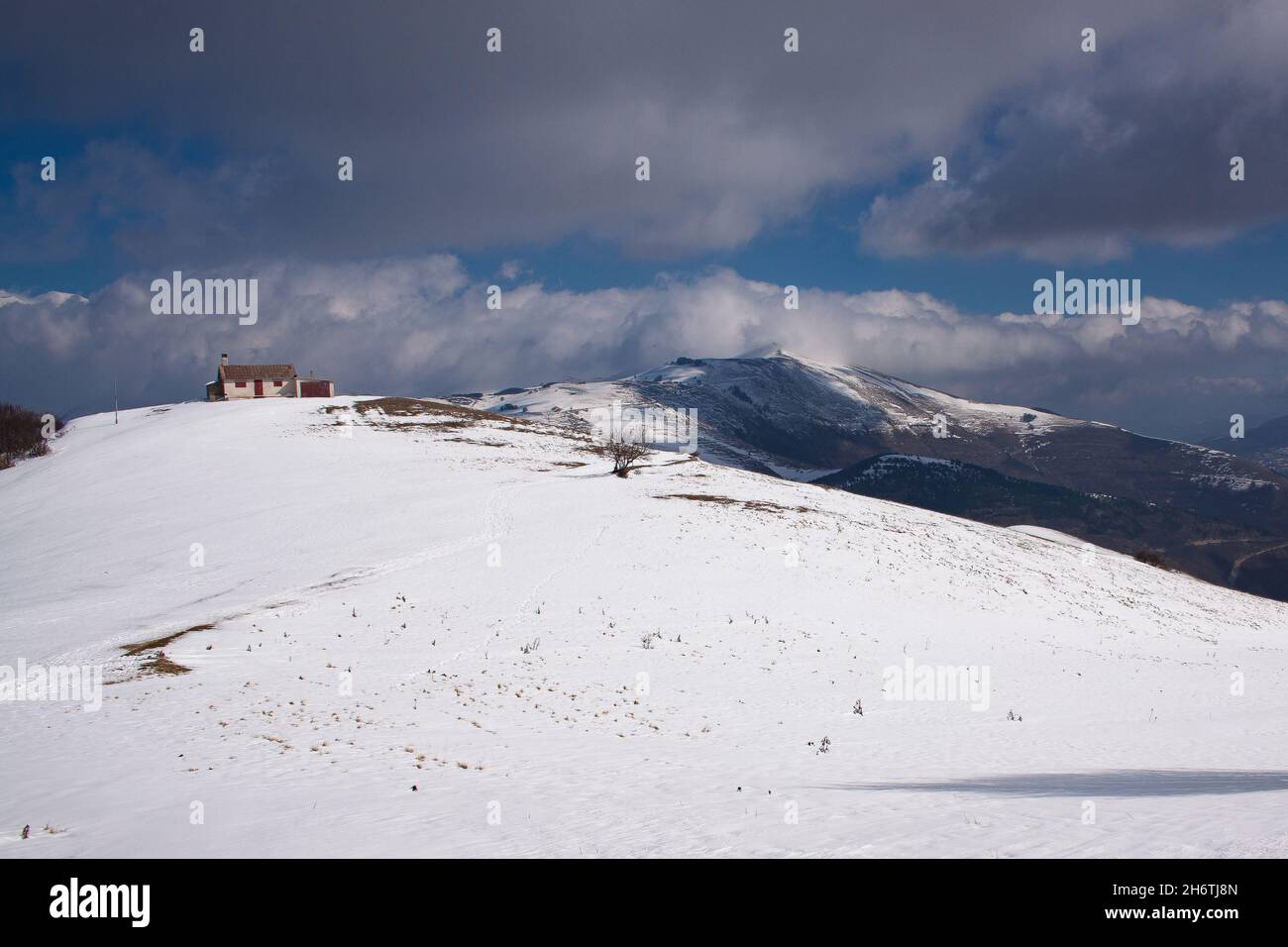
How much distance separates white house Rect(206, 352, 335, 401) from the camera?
108062mm

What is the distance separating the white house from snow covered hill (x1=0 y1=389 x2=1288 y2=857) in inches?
2054

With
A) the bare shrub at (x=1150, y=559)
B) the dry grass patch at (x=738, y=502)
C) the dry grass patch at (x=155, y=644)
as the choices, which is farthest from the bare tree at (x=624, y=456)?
the bare shrub at (x=1150, y=559)

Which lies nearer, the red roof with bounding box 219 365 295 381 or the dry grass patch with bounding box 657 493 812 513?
the dry grass patch with bounding box 657 493 812 513

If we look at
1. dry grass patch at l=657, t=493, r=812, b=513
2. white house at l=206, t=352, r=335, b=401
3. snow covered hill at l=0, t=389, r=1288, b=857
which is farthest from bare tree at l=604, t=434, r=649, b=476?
white house at l=206, t=352, r=335, b=401

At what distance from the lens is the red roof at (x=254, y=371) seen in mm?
108375

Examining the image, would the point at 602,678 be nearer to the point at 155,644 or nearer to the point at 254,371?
the point at 155,644

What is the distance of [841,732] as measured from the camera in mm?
20750

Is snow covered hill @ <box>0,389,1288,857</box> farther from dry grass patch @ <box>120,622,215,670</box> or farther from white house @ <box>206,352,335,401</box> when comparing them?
white house @ <box>206,352,335,401</box>

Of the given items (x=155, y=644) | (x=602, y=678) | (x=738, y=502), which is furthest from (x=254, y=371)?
(x=602, y=678)

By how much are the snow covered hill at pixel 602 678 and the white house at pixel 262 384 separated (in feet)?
171

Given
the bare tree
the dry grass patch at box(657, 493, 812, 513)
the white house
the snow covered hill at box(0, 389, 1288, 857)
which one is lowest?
the snow covered hill at box(0, 389, 1288, 857)

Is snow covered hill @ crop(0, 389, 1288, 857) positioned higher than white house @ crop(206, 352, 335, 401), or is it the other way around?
white house @ crop(206, 352, 335, 401)

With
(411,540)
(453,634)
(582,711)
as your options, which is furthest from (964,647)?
(411,540)
